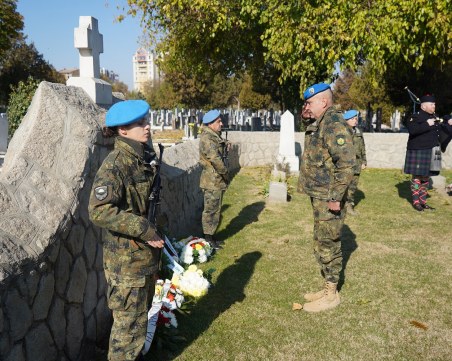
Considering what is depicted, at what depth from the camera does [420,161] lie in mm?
7359

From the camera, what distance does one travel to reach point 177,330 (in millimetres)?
3451

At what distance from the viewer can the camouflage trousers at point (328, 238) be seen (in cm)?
381

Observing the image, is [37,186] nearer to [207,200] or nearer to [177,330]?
[177,330]

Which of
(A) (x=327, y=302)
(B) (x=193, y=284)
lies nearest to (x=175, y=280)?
(B) (x=193, y=284)

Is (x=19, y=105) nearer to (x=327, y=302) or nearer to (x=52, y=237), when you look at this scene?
(x=52, y=237)

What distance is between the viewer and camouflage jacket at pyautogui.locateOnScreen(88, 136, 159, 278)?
89.2 inches

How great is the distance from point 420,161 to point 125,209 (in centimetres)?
657

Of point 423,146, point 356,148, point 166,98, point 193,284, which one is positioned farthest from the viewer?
point 166,98

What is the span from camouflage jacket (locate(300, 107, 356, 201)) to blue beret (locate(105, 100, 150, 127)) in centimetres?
184

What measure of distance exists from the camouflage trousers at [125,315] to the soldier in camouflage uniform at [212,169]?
3.08 metres

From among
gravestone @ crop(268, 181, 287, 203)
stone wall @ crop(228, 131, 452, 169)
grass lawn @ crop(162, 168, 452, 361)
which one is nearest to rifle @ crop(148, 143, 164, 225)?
grass lawn @ crop(162, 168, 452, 361)

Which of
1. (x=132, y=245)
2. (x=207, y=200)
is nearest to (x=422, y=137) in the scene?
(x=207, y=200)

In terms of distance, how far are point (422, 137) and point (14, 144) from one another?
7.00 metres

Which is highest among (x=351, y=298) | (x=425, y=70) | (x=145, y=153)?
(x=425, y=70)
